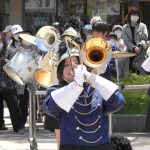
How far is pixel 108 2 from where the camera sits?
16.0 metres

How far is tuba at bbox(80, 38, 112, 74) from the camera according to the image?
424 centimetres

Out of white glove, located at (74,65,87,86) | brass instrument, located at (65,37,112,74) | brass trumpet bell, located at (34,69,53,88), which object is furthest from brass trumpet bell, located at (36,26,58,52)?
white glove, located at (74,65,87,86)

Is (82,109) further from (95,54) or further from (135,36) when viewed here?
(135,36)

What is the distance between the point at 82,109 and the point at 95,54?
41 cm

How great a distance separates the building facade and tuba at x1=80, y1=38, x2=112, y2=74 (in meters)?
11.6

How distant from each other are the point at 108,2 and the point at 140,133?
7.40m

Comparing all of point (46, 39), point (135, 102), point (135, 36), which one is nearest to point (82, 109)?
point (46, 39)

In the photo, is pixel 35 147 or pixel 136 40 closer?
pixel 35 147

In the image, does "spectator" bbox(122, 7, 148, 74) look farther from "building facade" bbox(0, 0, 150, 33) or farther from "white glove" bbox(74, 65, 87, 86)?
"white glove" bbox(74, 65, 87, 86)

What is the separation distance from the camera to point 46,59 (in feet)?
18.9

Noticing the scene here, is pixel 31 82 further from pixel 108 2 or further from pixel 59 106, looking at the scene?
pixel 108 2

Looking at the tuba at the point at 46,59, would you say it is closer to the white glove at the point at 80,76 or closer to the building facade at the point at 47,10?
the white glove at the point at 80,76

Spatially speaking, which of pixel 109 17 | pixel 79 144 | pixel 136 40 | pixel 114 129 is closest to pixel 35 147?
pixel 114 129

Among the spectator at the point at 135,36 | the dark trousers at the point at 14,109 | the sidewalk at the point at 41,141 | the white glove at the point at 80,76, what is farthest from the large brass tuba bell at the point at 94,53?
the spectator at the point at 135,36
